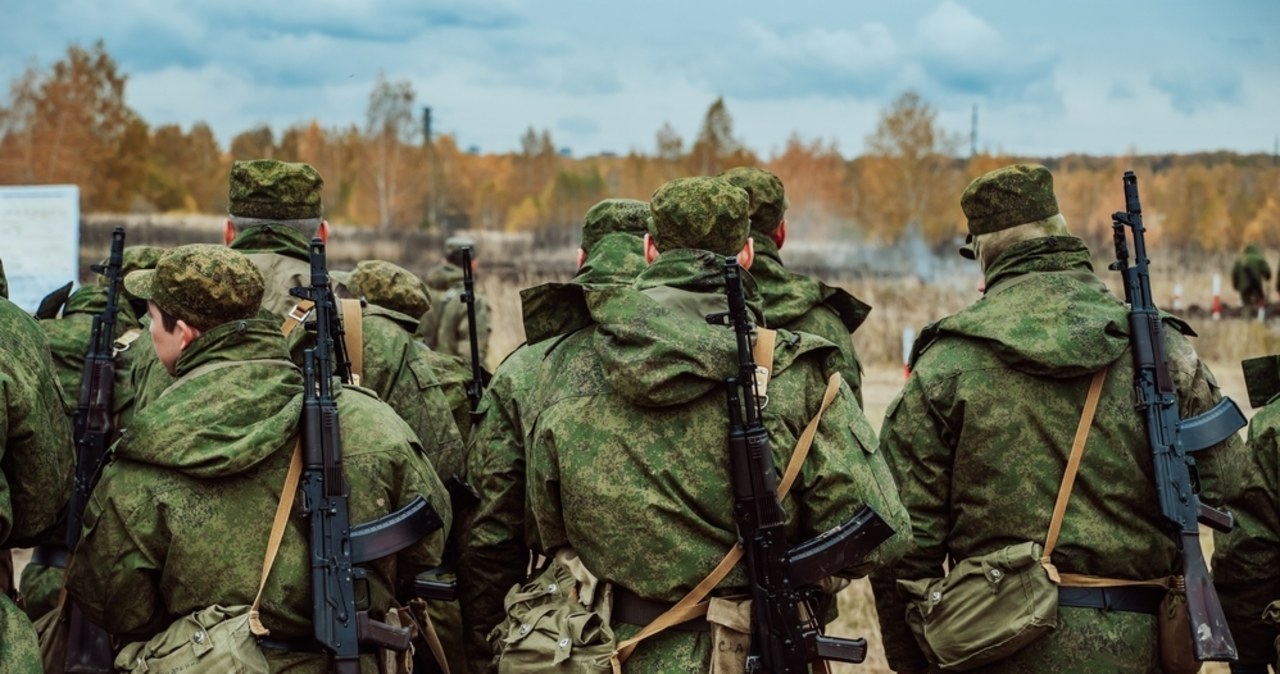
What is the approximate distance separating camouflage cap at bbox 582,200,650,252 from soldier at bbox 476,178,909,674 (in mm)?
1409

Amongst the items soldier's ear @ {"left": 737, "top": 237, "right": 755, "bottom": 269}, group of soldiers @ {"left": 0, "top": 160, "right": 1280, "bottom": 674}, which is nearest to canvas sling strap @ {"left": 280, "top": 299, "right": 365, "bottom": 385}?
group of soldiers @ {"left": 0, "top": 160, "right": 1280, "bottom": 674}

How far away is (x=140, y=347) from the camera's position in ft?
18.0

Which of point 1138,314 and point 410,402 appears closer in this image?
point 1138,314

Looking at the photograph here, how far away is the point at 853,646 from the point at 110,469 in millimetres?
2110

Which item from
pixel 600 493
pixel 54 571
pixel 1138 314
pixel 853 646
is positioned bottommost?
pixel 54 571

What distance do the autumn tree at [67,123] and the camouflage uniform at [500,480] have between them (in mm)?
34015

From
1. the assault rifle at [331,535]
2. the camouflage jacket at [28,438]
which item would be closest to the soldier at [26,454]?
the camouflage jacket at [28,438]

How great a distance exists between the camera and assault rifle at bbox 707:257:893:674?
384 centimetres

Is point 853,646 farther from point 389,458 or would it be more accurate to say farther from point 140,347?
point 140,347

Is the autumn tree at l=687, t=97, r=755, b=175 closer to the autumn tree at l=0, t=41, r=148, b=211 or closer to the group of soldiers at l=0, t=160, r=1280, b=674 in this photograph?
the autumn tree at l=0, t=41, r=148, b=211

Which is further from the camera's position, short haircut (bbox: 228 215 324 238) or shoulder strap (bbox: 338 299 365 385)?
short haircut (bbox: 228 215 324 238)

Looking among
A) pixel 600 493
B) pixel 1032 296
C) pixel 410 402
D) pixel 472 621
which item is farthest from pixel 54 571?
pixel 1032 296

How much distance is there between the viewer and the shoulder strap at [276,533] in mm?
3951

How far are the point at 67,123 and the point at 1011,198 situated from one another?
35062 millimetres
